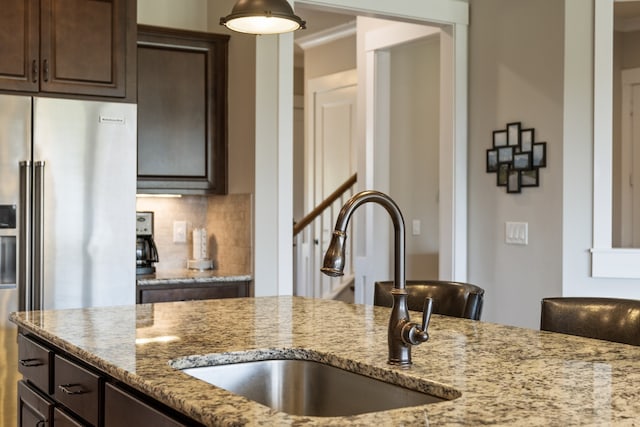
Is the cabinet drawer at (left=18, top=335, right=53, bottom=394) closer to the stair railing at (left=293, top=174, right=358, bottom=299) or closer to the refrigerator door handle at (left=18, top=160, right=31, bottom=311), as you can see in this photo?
the refrigerator door handle at (left=18, top=160, right=31, bottom=311)

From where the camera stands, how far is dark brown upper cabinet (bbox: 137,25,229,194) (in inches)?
170

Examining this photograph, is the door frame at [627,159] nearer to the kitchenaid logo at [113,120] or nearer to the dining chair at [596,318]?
the kitchenaid logo at [113,120]

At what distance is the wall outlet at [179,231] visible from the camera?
4.73 m

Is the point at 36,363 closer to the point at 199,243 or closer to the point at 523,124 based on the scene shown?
the point at 199,243

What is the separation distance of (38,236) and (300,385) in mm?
2161

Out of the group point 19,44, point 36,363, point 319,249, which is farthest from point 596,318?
point 319,249

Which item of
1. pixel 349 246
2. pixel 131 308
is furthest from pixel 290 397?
pixel 349 246

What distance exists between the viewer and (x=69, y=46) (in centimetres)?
391

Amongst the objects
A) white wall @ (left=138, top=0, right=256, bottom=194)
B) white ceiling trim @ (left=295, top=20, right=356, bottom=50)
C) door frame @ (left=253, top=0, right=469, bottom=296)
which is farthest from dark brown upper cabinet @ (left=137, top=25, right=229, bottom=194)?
white ceiling trim @ (left=295, top=20, right=356, bottom=50)

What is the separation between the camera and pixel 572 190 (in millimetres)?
4336

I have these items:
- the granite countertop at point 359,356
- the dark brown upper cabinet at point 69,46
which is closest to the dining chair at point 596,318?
the granite countertop at point 359,356

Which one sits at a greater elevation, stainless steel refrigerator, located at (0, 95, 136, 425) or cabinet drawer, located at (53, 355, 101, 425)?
stainless steel refrigerator, located at (0, 95, 136, 425)

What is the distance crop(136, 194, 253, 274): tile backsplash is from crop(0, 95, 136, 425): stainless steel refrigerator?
0.66m

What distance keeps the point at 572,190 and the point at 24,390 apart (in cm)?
298
